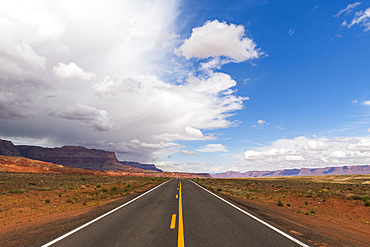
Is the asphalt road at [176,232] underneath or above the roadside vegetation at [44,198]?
above

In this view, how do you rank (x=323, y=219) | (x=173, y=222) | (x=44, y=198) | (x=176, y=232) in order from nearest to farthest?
(x=176, y=232) → (x=173, y=222) → (x=323, y=219) → (x=44, y=198)

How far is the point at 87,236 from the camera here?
22.8ft

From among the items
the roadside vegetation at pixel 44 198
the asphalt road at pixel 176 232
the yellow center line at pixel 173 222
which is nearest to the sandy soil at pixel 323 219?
the asphalt road at pixel 176 232

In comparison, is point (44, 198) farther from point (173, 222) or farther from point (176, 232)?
point (176, 232)

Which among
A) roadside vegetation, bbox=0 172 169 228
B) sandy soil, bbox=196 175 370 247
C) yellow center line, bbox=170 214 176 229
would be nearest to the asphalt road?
yellow center line, bbox=170 214 176 229

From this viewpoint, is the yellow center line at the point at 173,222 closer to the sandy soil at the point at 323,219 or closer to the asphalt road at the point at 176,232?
the asphalt road at the point at 176,232

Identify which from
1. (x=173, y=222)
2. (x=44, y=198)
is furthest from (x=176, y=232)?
(x=44, y=198)

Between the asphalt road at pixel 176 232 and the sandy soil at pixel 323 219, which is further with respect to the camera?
the sandy soil at pixel 323 219

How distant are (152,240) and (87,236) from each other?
227 centimetres

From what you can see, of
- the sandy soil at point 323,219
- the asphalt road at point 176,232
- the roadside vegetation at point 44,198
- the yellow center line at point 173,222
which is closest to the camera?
the asphalt road at point 176,232

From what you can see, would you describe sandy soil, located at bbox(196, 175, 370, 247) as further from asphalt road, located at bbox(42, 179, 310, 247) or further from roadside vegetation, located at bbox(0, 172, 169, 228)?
roadside vegetation, located at bbox(0, 172, 169, 228)

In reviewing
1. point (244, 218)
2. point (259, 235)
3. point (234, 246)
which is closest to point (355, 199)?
point (244, 218)

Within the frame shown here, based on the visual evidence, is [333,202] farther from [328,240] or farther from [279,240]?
[279,240]

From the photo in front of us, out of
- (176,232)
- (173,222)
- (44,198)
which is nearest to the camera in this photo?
(176,232)
